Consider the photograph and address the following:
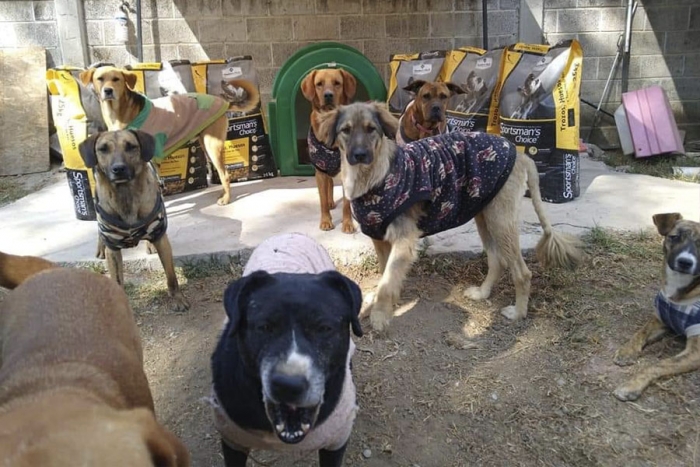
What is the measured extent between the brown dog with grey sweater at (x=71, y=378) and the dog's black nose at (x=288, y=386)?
0.29 metres

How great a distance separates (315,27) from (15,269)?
5.41m

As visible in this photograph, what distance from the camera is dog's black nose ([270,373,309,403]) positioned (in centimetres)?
159

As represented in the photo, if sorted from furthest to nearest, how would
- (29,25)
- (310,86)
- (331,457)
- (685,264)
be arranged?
1. (29,25)
2. (310,86)
3. (685,264)
4. (331,457)

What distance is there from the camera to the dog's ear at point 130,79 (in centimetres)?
517

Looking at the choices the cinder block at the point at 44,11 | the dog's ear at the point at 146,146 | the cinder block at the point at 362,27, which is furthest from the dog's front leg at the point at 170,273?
the cinder block at the point at 44,11

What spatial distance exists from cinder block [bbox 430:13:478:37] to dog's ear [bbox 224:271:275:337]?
601cm

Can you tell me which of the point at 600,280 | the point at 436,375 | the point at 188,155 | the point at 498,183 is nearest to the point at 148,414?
the point at 436,375

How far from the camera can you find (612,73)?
7.42m

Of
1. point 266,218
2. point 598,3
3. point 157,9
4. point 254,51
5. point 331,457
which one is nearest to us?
point 331,457

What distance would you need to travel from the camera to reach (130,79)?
525 cm

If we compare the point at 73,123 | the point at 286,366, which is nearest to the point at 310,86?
the point at 73,123

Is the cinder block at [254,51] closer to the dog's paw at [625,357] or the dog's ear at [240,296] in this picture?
the dog's paw at [625,357]

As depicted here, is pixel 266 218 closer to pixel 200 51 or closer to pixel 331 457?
pixel 200 51

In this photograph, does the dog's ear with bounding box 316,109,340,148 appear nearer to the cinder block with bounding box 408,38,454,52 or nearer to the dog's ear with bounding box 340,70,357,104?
the dog's ear with bounding box 340,70,357,104
